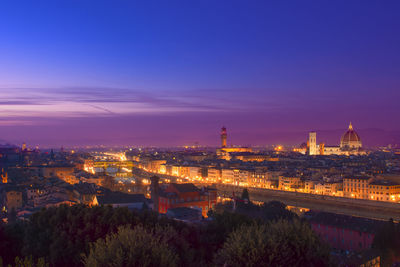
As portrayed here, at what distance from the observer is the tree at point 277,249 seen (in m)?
6.02

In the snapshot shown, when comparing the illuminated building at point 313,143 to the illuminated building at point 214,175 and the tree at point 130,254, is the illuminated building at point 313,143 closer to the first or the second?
the illuminated building at point 214,175

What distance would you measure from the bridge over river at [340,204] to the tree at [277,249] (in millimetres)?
18730

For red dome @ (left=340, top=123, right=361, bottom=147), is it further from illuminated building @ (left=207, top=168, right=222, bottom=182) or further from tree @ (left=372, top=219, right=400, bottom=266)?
tree @ (left=372, top=219, right=400, bottom=266)

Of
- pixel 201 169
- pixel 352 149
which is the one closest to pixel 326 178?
pixel 201 169

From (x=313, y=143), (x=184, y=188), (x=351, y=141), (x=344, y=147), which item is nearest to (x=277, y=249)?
(x=184, y=188)

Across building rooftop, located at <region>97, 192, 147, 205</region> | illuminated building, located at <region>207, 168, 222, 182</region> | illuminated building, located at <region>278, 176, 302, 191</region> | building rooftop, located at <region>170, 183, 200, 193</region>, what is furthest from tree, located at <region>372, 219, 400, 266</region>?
illuminated building, located at <region>207, 168, 222, 182</region>

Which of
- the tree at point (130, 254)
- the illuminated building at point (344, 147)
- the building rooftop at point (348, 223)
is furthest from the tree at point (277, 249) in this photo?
the illuminated building at point (344, 147)

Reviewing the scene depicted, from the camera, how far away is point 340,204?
2727 cm

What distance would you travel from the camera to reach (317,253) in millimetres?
6379

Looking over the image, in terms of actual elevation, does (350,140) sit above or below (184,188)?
above

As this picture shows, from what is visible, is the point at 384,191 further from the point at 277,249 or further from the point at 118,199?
the point at 277,249

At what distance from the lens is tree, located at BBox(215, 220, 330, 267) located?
6.02 meters

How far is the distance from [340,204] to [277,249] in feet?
74.8

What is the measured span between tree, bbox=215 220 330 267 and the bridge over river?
1873 cm
